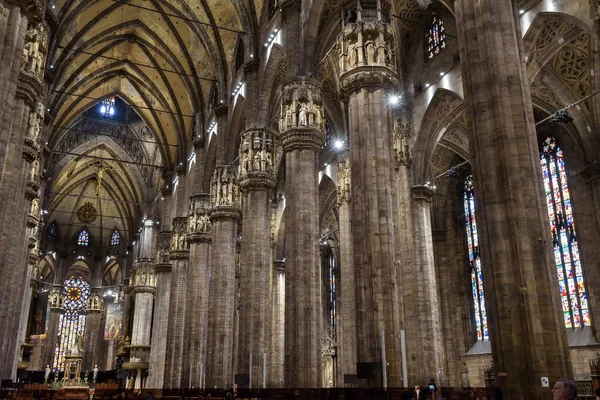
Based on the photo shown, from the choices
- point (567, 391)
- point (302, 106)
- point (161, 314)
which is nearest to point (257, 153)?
point (302, 106)

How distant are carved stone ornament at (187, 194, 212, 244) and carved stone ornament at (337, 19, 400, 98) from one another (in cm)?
1562

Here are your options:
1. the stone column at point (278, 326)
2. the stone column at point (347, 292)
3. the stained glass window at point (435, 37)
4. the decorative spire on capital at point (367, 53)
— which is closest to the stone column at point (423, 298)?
the stone column at point (347, 292)

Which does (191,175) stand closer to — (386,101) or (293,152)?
(293,152)

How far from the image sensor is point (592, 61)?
63.7 feet

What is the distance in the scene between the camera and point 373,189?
14414 mm

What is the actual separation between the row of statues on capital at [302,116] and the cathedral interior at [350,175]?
0.25ft

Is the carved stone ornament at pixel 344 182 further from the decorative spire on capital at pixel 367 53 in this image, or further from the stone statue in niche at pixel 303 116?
the decorative spire on capital at pixel 367 53

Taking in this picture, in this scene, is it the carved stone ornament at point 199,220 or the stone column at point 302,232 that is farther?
the carved stone ornament at point 199,220

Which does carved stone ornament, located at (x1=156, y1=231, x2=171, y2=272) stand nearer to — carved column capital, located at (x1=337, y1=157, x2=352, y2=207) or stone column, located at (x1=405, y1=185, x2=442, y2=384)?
carved column capital, located at (x1=337, y1=157, x2=352, y2=207)

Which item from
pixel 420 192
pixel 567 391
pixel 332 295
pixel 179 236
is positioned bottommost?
pixel 567 391

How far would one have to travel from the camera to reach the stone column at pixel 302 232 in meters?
16.4

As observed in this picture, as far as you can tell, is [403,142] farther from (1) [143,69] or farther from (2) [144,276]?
(2) [144,276]

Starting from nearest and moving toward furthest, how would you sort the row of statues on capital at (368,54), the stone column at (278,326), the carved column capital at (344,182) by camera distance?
the row of statues on capital at (368,54), the carved column capital at (344,182), the stone column at (278,326)

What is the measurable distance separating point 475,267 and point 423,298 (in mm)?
8783
